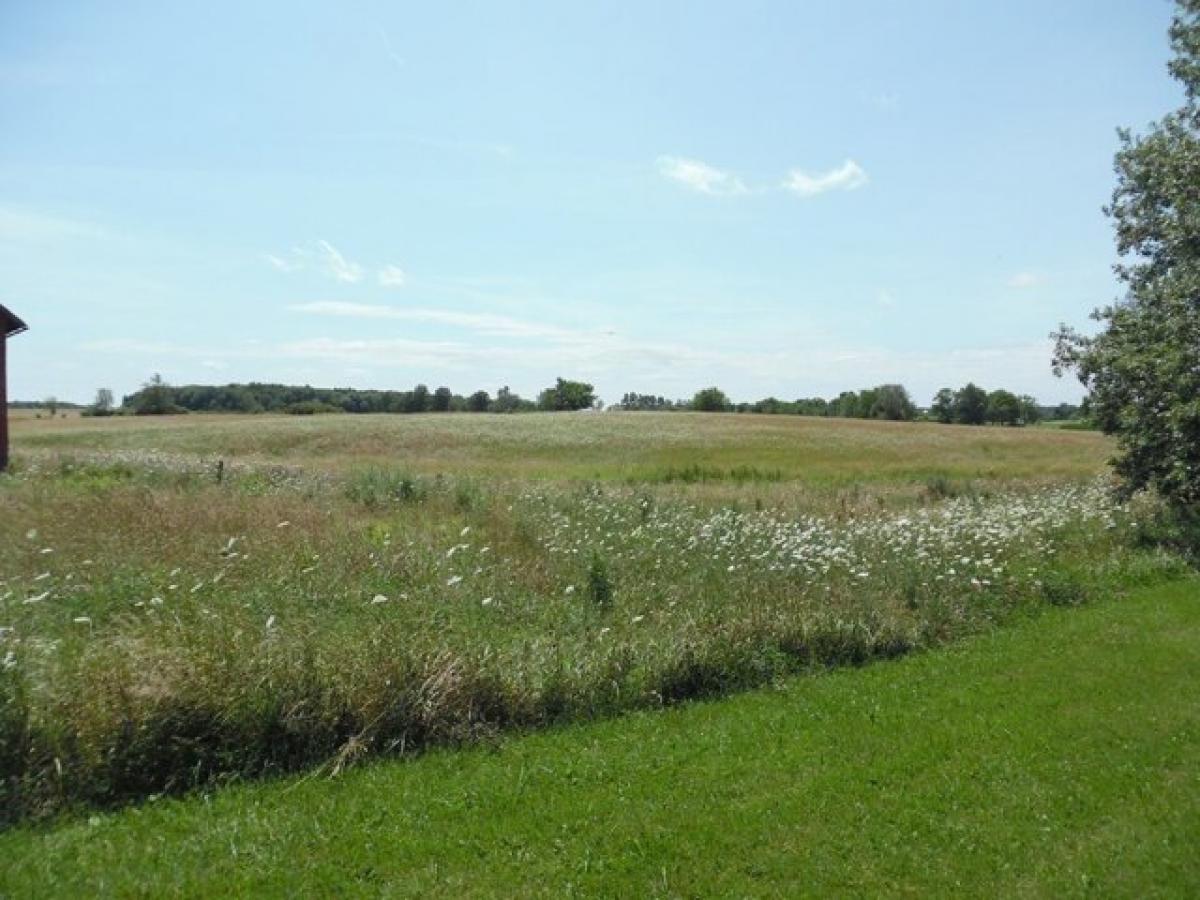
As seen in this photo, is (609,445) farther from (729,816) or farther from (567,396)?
(567,396)

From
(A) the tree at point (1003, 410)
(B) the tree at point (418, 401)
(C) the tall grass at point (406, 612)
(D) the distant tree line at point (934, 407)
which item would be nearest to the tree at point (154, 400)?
(B) the tree at point (418, 401)

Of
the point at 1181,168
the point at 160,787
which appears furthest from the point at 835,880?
the point at 1181,168

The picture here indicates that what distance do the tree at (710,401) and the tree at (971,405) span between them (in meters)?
32.5

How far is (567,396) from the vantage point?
128250mm

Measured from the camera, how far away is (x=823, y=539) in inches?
418

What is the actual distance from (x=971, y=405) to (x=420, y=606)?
118848 mm

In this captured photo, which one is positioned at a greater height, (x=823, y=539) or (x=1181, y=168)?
(x=1181, y=168)

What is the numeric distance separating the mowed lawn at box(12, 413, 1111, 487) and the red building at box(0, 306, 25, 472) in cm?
1241

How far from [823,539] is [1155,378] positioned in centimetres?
878

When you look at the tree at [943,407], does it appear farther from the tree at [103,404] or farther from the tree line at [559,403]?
the tree at [103,404]

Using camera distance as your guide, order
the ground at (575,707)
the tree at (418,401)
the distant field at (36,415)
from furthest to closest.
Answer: the tree at (418,401)
the distant field at (36,415)
the ground at (575,707)

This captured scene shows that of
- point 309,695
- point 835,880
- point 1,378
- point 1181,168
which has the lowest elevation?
point 835,880

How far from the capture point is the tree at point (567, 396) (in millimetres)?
124500

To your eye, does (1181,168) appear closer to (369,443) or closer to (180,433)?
(369,443)
